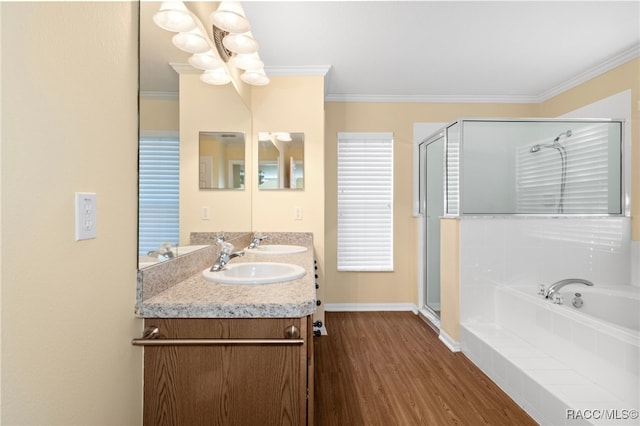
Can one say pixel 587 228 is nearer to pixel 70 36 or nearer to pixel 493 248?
pixel 493 248

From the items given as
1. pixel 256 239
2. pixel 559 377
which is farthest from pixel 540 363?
pixel 256 239

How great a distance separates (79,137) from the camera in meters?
0.76

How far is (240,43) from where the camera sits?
5.73ft

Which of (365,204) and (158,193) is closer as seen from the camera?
(158,193)

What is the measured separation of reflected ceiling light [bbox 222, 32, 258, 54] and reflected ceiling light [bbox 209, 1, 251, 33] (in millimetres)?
124

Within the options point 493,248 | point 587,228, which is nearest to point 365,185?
point 493,248

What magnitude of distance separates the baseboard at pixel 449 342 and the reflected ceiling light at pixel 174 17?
279cm

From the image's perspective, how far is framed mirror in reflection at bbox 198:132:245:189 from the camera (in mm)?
1683

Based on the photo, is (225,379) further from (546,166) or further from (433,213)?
(546,166)

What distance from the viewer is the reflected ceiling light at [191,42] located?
138 cm

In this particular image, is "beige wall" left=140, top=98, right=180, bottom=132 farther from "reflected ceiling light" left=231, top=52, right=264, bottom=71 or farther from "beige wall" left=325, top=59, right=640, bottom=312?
"beige wall" left=325, top=59, right=640, bottom=312

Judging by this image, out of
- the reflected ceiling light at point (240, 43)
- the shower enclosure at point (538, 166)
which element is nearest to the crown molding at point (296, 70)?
the reflected ceiling light at point (240, 43)

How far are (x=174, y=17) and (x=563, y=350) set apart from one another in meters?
2.83

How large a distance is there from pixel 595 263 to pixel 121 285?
3.38 m
